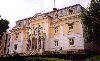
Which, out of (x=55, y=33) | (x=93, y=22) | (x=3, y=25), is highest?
(x=3, y=25)

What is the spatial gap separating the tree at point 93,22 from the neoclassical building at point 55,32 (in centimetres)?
574

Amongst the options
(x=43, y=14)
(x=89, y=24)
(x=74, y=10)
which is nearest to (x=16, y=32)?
(x=43, y=14)

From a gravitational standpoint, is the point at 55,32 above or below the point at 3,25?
below

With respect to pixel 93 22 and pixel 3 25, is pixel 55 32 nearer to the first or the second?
pixel 93 22

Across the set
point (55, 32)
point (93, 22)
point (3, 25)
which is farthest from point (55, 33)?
point (3, 25)

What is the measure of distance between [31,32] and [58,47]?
1030 cm

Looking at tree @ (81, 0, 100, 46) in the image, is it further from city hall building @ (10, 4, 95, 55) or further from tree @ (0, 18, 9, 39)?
tree @ (0, 18, 9, 39)

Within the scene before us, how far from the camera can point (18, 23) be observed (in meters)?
64.0

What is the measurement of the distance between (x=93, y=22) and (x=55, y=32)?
14722mm

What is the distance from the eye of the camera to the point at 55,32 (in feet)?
170

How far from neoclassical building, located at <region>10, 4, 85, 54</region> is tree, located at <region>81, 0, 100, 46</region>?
574 centimetres

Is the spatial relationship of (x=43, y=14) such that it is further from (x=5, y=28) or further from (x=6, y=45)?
(x=5, y=28)

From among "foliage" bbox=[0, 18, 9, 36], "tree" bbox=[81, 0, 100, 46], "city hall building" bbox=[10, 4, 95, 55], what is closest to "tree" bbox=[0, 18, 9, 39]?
"foliage" bbox=[0, 18, 9, 36]

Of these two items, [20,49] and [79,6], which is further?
[20,49]
